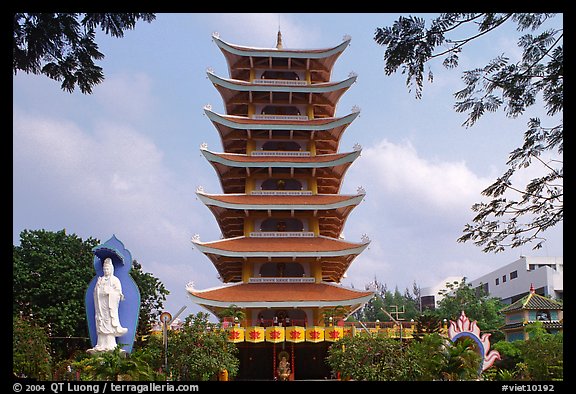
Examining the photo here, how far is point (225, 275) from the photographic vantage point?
1153 inches

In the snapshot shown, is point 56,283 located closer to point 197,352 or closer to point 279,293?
point 279,293

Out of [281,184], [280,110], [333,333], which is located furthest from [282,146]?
[333,333]

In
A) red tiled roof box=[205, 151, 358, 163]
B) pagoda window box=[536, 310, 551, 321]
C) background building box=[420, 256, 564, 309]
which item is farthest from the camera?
background building box=[420, 256, 564, 309]

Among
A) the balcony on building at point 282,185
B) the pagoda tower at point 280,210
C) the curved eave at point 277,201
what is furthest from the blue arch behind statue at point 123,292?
the balcony on building at point 282,185

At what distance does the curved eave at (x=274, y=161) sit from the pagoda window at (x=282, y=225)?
2.44 meters

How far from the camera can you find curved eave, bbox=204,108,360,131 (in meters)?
28.1

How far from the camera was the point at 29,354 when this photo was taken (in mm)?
15719

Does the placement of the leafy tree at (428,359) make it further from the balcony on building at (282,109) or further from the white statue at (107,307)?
the balcony on building at (282,109)

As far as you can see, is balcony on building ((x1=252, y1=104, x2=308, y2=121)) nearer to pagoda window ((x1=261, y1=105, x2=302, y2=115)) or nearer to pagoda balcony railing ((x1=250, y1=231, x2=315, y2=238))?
pagoda window ((x1=261, y1=105, x2=302, y2=115))

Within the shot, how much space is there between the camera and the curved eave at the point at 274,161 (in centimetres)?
2717

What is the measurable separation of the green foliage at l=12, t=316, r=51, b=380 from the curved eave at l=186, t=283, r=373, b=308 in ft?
26.8

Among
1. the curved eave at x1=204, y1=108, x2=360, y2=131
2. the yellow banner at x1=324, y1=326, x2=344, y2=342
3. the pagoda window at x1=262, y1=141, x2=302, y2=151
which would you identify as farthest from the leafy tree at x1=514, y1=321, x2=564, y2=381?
the pagoda window at x1=262, y1=141, x2=302, y2=151

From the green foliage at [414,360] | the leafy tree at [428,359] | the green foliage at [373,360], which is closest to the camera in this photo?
the green foliage at [414,360]
